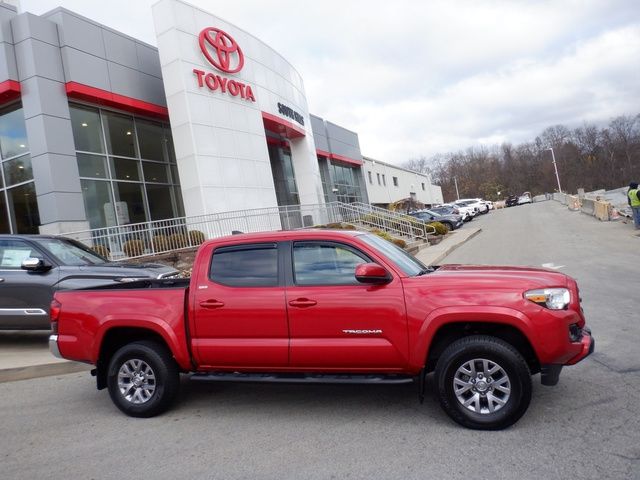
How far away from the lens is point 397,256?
4.89 metres

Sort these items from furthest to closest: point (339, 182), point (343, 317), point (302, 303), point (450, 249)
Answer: point (339, 182) < point (450, 249) < point (302, 303) < point (343, 317)

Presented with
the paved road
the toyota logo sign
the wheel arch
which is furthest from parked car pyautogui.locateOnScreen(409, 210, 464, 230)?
the wheel arch

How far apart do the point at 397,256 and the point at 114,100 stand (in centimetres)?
1556

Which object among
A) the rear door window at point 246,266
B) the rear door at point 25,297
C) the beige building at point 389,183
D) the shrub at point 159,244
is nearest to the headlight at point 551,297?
the rear door window at point 246,266

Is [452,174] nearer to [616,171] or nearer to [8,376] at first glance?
[616,171]

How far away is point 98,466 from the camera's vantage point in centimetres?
401

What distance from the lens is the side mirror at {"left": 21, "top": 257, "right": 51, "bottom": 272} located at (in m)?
7.57

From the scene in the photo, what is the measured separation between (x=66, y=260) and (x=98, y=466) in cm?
495

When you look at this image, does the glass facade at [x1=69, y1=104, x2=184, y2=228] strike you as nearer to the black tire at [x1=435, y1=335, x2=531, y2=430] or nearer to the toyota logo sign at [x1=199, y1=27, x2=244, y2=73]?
the toyota logo sign at [x1=199, y1=27, x2=244, y2=73]

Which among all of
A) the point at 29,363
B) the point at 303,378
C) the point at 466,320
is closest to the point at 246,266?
the point at 303,378

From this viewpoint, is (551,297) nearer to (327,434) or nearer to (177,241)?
(327,434)

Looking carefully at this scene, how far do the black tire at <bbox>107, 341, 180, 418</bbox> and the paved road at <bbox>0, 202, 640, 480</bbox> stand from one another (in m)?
0.16

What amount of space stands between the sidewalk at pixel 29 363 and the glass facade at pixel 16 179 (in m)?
9.04

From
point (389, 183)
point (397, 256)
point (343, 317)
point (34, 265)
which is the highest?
point (389, 183)
